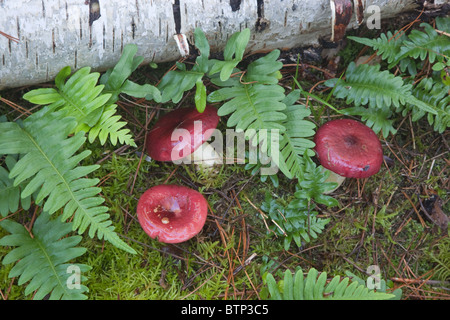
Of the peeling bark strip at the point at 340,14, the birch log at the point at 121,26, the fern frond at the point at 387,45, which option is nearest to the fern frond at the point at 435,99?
the fern frond at the point at 387,45

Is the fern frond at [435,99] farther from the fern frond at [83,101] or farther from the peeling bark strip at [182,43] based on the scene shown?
the fern frond at [83,101]

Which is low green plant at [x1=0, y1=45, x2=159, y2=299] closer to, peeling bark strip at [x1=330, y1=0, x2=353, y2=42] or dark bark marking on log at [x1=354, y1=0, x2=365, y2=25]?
peeling bark strip at [x1=330, y1=0, x2=353, y2=42]

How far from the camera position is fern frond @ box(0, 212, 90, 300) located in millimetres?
2984

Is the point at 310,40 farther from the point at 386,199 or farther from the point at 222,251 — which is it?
the point at 222,251

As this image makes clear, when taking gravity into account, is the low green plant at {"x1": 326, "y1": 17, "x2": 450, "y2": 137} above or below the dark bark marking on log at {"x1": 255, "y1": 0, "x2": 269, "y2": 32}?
below

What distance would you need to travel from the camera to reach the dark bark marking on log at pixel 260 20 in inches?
136

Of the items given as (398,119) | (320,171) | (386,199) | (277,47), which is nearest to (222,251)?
(320,171)

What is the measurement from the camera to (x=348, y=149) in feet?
11.6

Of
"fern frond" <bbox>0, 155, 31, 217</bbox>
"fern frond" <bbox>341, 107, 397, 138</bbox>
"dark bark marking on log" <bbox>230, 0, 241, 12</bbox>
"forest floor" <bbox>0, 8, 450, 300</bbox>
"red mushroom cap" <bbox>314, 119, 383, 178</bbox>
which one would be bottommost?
"forest floor" <bbox>0, 8, 450, 300</bbox>

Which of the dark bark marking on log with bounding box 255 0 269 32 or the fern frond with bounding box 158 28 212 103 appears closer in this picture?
the fern frond with bounding box 158 28 212 103

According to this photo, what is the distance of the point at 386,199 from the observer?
156 inches

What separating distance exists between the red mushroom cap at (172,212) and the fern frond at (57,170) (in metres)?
0.49

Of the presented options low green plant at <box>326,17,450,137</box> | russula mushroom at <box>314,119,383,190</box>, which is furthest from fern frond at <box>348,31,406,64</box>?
russula mushroom at <box>314,119,383,190</box>

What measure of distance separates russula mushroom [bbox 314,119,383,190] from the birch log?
936 mm
